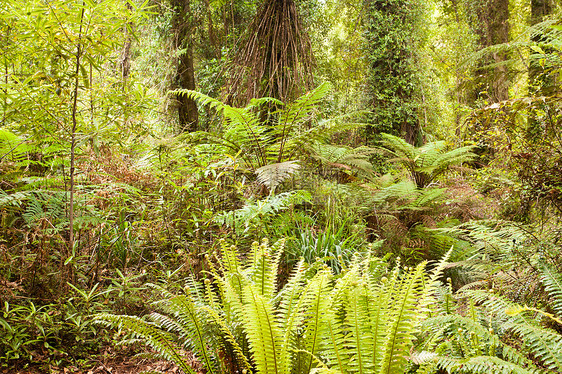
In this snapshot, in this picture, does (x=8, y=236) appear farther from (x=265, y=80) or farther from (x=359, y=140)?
(x=359, y=140)

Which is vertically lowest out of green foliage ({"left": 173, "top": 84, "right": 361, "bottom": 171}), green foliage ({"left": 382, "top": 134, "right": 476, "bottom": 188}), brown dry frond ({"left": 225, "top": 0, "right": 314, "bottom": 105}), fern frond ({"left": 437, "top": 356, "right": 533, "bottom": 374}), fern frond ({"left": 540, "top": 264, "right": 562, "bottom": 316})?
fern frond ({"left": 437, "top": 356, "right": 533, "bottom": 374})

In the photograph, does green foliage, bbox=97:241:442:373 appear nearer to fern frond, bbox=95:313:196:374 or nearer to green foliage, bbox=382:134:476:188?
fern frond, bbox=95:313:196:374

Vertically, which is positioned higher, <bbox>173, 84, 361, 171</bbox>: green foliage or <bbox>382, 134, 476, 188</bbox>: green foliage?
<bbox>173, 84, 361, 171</bbox>: green foliage

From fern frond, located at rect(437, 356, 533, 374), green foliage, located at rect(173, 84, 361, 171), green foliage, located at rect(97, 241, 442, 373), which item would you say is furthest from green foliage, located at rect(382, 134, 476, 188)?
fern frond, located at rect(437, 356, 533, 374)

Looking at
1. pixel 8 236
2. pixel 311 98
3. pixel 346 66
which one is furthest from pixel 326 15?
pixel 8 236

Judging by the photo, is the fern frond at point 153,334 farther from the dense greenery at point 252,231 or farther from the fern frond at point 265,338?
the fern frond at point 265,338

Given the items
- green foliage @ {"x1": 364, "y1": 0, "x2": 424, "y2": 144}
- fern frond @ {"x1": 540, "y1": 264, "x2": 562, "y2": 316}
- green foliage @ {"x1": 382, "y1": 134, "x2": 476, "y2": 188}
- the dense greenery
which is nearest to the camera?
the dense greenery

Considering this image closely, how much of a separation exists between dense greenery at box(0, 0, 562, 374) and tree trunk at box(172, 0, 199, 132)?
1751mm

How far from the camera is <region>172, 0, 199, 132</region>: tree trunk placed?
5875 millimetres

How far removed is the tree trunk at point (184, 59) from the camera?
588 cm

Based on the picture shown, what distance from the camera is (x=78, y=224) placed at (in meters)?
2.28

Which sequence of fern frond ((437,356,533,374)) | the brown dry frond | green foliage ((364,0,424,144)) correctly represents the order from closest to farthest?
fern frond ((437,356,533,374)), the brown dry frond, green foliage ((364,0,424,144))

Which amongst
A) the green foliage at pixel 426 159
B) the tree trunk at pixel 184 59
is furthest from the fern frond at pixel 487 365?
the tree trunk at pixel 184 59

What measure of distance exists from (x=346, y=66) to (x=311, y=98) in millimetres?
4536
